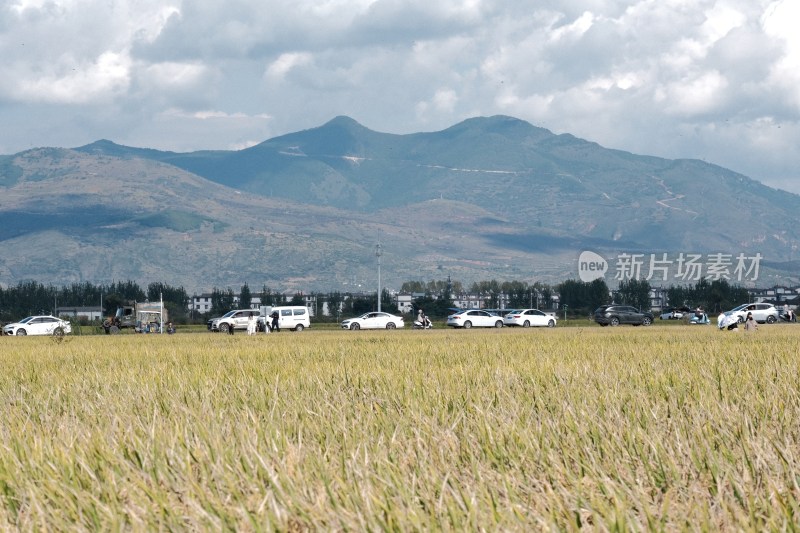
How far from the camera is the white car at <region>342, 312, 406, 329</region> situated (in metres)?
71.0

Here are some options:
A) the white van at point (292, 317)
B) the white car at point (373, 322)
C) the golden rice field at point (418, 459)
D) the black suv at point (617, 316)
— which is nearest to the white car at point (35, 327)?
the white van at point (292, 317)

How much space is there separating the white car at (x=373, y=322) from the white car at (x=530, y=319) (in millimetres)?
8366

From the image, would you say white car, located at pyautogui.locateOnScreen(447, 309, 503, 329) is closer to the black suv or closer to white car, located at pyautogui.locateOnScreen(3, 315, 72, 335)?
the black suv

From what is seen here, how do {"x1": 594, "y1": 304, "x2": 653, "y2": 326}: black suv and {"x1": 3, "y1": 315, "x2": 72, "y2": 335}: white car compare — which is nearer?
{"x1": 3, "y1": 315, "x2": 72, "y2": 335}: white car

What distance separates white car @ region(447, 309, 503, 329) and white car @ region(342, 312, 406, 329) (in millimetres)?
3988

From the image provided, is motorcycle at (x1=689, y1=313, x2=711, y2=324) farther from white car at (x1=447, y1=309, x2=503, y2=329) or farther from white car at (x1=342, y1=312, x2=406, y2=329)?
white car at (x1=342, y1=312, x2=406, y2=329)

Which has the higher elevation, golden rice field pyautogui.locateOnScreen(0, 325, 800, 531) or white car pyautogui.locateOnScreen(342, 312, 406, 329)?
golden rice field pyautogui.locateOnScreen(0, 325, 800, 531)

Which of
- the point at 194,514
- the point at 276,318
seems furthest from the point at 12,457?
the point at 276,318

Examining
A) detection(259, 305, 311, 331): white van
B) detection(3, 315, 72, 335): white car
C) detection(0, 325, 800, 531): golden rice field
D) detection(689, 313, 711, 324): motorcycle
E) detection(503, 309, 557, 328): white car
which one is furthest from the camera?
detection(503, 309, 557, 328): white car

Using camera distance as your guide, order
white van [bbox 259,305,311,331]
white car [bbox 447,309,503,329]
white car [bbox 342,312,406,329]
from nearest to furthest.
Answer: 1. white van [bbox 259,305,311,331]
2. white car [bbox 342,312,406,329]
3. white car [bbox 447,309,503,329]

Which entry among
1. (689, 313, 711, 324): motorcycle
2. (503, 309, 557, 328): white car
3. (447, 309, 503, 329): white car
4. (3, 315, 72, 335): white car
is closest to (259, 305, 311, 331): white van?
(447, 309, 503, 329): white car

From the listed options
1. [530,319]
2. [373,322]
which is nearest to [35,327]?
[373,322]

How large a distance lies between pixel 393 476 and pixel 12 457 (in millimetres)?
2639

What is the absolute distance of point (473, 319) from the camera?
7512cm
